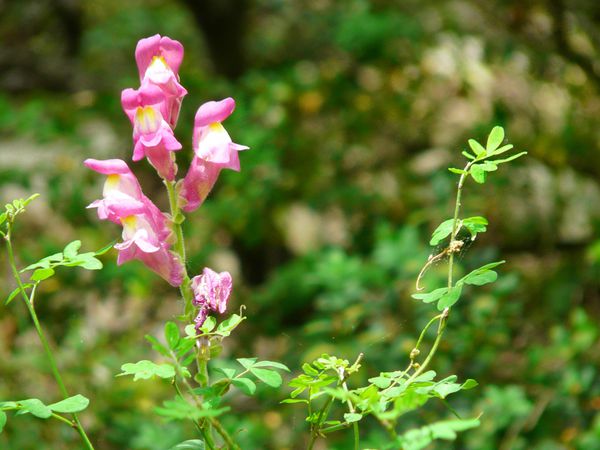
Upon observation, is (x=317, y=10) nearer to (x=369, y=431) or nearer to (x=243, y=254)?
(x=243, y=254)

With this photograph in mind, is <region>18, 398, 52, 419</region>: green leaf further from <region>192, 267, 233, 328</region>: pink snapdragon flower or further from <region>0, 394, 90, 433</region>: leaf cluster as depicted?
<region>192, 267, 233, 328</region>: pink snapdragon flower

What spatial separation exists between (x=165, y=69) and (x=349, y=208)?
207 cm

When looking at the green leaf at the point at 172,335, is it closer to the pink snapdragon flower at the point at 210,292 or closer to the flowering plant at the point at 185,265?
the flowering plant at the point at 185,265

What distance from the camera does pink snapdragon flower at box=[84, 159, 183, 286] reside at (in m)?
0.80

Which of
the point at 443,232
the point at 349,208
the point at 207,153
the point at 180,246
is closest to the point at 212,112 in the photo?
the point at 207,153

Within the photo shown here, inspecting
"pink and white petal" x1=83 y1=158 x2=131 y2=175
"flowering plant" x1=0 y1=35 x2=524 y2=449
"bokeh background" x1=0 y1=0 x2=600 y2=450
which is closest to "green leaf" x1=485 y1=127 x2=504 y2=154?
"flowering plant" x1=0 y1=35 x2=524 y2=449

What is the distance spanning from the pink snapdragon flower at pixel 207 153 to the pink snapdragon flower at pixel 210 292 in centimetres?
9

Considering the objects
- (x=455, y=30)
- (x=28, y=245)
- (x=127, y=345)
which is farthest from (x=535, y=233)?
(x=28, y=245)

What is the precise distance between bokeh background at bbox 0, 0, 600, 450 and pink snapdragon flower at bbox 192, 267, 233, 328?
112 cm

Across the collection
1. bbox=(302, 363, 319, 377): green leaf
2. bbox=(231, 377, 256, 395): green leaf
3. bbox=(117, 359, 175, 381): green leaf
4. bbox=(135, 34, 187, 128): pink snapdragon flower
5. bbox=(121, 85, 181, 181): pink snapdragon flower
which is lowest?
bbox=(302, 363, 319, 377): green leaf

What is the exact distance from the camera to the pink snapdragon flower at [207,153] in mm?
854

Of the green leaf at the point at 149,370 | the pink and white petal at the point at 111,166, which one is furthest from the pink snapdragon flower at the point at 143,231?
the green leaf at the point at 149,370

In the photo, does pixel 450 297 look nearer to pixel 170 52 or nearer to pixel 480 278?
pixel 480 278

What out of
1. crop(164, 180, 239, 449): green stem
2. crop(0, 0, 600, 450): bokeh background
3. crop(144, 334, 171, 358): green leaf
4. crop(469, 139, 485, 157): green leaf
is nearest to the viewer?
crop(144, 334, 171, 358): green leaf
